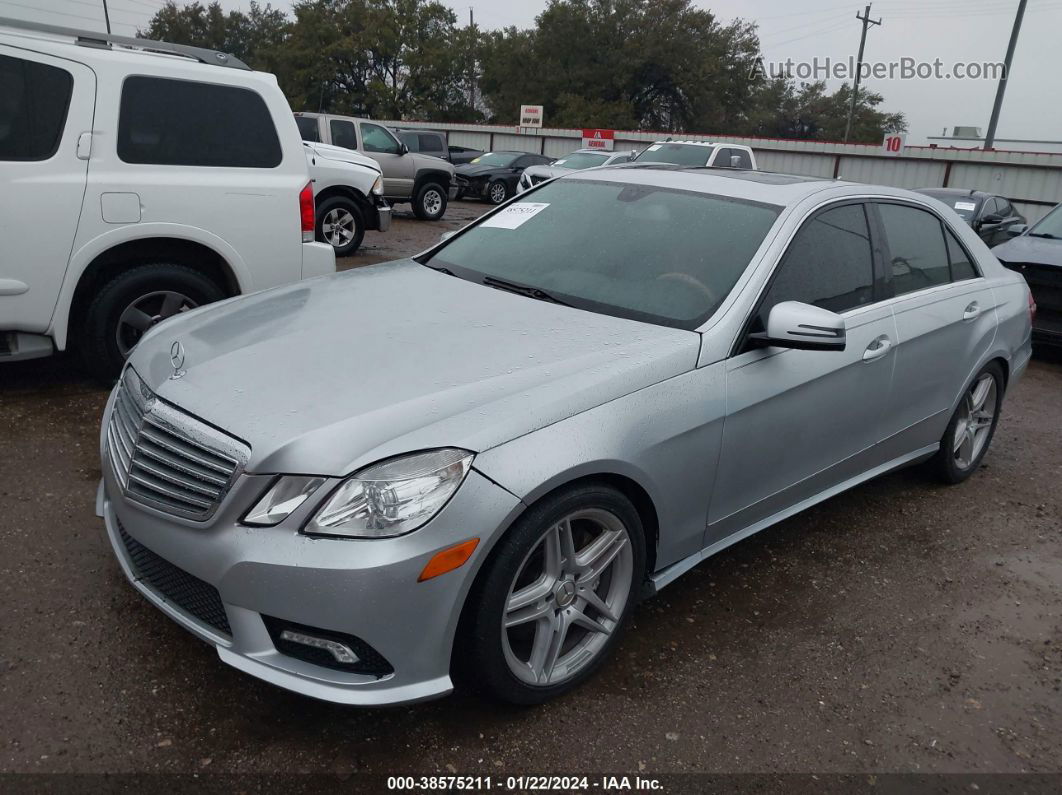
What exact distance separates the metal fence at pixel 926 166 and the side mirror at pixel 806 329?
17519mm

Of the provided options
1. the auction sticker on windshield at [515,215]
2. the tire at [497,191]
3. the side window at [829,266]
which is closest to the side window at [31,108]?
the auction sticker on windshield at [515,215]

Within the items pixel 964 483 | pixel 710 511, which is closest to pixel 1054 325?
pixel 964 483

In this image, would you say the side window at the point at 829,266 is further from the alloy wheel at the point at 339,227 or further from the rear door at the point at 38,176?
the alloy wheel at the point at 339,227

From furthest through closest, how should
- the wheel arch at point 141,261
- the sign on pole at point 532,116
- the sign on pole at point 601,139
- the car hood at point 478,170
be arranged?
the sign on pole at point 532,116 → the sign on pole at point 601,139 → the car hood at point 478,170 → the wheel arch at point 141,261

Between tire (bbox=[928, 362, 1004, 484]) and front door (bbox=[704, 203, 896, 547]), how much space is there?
0.89m

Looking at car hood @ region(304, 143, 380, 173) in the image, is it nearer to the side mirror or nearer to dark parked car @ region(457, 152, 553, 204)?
the side mirror

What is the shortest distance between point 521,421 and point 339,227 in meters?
9.20

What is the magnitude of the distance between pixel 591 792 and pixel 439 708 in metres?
0.55

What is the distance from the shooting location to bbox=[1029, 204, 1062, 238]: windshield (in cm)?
881

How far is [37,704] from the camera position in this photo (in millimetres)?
2578

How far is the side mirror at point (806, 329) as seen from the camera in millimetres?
2955

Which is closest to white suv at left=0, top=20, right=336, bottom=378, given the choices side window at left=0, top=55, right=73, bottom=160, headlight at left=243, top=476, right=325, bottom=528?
side window at left=0, top=55, right=73, bottom=160

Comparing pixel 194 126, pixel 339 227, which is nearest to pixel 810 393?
pixel 194 126

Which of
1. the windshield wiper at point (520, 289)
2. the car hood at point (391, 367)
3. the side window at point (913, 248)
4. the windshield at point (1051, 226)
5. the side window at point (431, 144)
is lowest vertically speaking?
the side window at point (431, 144)
